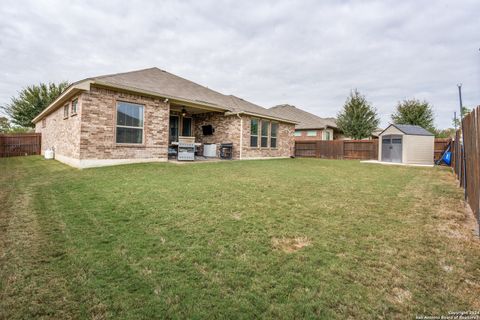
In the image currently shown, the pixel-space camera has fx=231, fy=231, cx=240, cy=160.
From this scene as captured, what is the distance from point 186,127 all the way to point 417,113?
22.1 metres

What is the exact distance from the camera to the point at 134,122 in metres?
9.33

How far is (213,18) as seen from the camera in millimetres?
10555

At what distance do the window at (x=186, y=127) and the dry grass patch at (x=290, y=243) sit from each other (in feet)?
40.2

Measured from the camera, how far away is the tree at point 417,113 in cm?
2212

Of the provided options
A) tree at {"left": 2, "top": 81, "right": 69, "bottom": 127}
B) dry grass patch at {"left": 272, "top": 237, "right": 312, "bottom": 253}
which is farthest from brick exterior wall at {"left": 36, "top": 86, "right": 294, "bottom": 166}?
Result: tree at {"left": 2, "top": 81, "right": 69, "bottom": 127}

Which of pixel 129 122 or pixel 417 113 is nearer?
pixel 129 122

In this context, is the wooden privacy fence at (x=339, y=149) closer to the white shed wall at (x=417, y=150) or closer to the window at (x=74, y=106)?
the white shed wall at (x=417, y=150)

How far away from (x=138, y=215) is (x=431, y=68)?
18.3 m

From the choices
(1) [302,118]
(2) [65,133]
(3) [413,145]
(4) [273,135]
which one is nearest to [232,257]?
(2) [65,133]

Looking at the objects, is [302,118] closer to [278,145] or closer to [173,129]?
[278,145]

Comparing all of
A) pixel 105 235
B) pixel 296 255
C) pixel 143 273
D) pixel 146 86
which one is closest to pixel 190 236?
pixel 143 273

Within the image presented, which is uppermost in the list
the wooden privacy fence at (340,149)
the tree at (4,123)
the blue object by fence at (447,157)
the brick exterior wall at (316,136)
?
the tree at (4,123)

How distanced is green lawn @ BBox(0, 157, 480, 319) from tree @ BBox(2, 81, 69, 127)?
29.3m

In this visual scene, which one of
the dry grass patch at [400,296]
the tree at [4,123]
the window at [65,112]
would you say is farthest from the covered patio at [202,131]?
the tree at [4,123]
